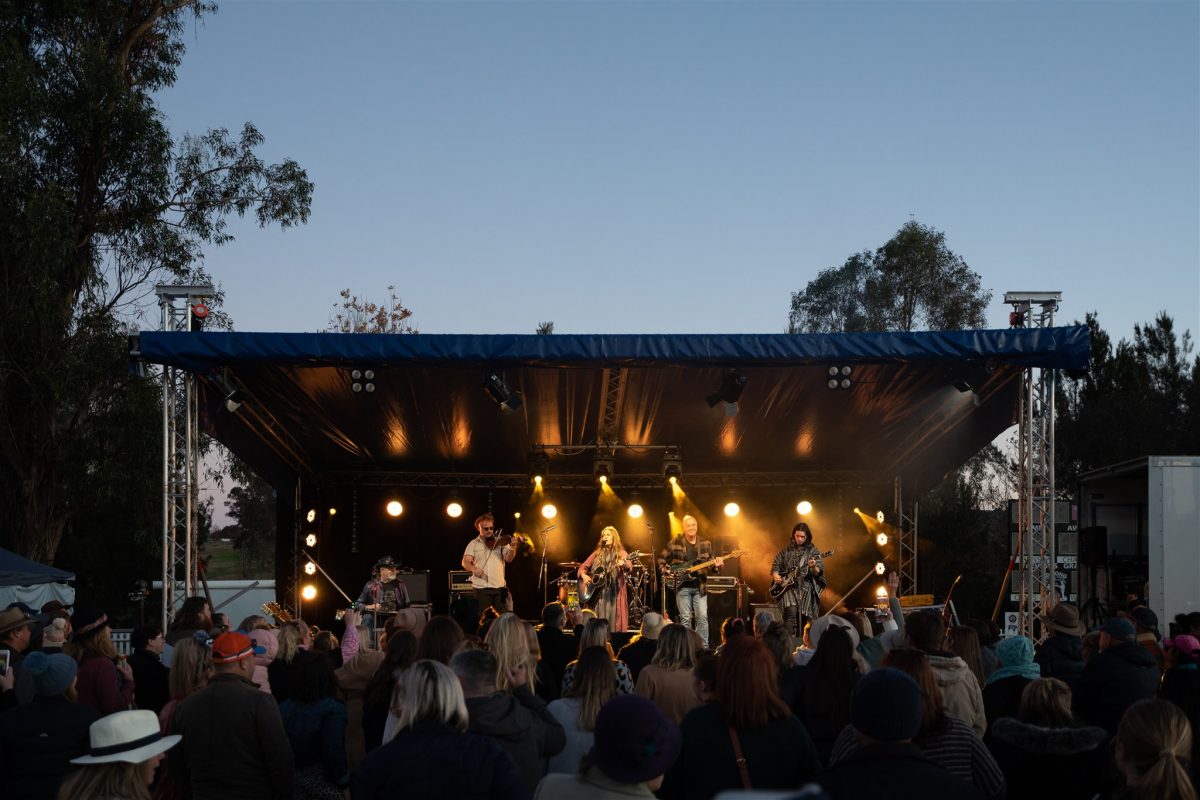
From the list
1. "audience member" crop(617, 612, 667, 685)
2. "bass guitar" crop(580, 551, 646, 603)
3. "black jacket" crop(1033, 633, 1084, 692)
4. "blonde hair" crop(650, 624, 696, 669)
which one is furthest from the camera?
"bass guitar" crop(580, 551, 646, 603)

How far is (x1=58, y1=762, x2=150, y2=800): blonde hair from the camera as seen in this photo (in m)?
3.63

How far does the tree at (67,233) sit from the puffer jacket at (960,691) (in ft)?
57.2

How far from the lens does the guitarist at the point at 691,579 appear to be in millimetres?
15773

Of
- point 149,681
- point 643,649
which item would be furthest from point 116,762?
point 643,649

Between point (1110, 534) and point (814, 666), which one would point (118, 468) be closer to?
point (1110, 534)

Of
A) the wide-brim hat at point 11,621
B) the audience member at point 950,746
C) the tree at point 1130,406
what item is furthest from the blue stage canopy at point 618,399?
the tree at point 1130,406

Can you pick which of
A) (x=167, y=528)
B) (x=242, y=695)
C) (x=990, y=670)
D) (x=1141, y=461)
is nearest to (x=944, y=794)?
(x=242, y=695)

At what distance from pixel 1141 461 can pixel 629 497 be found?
7.40 m

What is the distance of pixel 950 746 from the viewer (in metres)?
4.21

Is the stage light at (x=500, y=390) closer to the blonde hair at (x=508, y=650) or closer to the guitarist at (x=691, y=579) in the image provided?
the guitarist at (x=691, y=579)

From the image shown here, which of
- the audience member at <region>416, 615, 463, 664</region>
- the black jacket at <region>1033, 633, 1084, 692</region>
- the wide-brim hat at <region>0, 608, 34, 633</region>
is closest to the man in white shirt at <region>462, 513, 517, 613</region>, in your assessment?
the wide-brim hat at <region>0, 608, 34, 633</region>

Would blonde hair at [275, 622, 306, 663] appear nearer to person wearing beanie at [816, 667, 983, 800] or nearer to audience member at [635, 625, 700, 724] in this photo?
audience member at [635, 625, 700, 724]

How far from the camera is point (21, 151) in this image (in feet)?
67.1

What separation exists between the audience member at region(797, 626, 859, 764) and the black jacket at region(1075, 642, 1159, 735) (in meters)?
1.59
